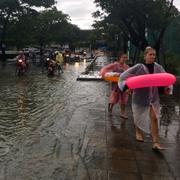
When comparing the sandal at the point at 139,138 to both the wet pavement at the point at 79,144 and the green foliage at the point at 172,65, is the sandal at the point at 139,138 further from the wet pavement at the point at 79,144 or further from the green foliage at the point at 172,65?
the green foliage at the point at 172,65

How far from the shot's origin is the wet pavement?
22.0 ft

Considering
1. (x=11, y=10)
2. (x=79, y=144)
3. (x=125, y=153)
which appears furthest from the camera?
(x=11, y=10)

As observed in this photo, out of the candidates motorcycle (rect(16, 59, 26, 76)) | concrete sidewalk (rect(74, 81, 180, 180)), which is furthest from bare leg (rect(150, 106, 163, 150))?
motorcycle (rect(16, 59, 26, 76))

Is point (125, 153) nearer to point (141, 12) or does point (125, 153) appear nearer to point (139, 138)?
point (139, 138)

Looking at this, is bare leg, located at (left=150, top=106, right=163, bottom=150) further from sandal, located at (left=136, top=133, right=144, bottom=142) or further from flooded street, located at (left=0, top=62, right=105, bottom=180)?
flooded street, located at (left=0, top=62, right=105, bottom=180)

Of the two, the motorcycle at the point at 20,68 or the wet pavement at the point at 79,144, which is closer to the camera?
the wet pavement at the point at 79,144

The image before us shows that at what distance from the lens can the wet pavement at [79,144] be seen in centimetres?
670

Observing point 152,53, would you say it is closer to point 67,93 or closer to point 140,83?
point 140,83

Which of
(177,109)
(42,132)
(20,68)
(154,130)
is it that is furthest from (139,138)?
(20,68)

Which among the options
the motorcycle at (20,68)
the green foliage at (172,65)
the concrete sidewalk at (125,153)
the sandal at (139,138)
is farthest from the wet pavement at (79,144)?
the motorcycle at (20,68)

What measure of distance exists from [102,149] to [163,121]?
11.5 feet

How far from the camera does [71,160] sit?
7.29 metres

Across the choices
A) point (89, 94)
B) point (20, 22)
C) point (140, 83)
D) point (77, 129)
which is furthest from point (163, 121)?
point (20, 22)

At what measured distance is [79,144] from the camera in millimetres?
8461
